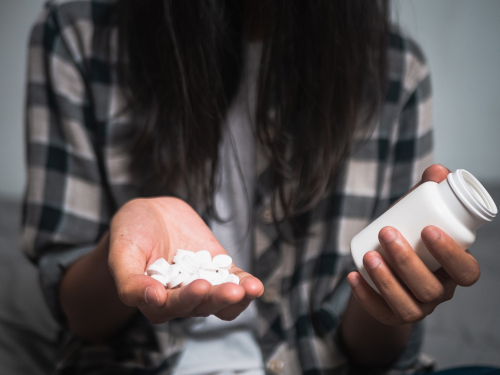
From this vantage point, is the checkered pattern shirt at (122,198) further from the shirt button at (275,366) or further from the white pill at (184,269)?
the white pill at (184,269)

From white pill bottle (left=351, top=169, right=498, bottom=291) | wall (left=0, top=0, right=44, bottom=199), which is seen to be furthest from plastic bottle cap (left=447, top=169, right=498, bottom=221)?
wall (left=0, top=0, right=44, bottom=199)

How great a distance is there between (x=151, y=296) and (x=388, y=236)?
0.77 ft

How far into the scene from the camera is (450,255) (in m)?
0.34

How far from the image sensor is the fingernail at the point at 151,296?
0.90 feet

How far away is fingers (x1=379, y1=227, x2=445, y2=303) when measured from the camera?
1.12ft

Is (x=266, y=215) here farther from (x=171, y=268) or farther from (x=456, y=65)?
(x=456, y=65)

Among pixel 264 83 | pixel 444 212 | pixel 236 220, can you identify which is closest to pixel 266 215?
pixel 236 220

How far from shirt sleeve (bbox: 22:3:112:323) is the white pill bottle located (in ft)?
1.79

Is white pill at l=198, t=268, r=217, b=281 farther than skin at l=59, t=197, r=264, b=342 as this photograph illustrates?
Yes

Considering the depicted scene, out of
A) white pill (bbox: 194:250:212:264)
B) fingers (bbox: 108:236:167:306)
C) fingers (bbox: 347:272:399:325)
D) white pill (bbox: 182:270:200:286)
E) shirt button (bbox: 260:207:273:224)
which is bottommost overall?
shirt button (bbox: 260:207:273:224)

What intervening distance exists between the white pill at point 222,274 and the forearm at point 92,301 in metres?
0.19

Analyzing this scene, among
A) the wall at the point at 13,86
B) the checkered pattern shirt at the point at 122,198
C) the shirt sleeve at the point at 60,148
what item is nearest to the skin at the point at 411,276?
the checkered pattern shirt at the point at 122,198

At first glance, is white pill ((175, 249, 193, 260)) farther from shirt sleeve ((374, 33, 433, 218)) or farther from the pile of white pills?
shirt sleeve ((374, 33, 433, 218))

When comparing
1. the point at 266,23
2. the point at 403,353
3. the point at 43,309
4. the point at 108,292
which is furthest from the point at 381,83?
the point at 43,309
